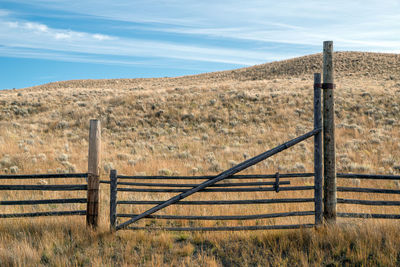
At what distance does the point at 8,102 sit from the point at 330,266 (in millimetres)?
34772

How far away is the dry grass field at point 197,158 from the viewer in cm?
522

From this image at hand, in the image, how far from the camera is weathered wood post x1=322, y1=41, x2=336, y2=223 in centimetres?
596

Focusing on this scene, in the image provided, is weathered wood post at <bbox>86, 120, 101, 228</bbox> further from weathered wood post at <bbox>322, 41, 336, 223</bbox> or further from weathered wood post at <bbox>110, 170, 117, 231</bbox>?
weathered wood post at <bbox>322, 41, 336, 223</bbox>

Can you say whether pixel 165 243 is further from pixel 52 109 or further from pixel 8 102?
pixel 8 102

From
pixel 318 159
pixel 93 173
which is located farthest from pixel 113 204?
pixel 318 159

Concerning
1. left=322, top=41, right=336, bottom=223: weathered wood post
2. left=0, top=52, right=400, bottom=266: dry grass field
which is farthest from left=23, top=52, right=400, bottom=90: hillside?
left=322, top=41, right=336, bottom=223: weathered wood post

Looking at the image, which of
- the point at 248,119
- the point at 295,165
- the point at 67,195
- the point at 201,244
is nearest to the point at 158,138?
the point at 248,119

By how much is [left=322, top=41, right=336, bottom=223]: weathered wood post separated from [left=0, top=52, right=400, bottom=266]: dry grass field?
1.55ft

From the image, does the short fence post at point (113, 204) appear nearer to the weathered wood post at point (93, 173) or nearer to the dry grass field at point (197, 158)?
the dry grass field at point (197, 158)

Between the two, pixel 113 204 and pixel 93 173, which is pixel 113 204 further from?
pixel 93 173

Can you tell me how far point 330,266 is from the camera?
490cm

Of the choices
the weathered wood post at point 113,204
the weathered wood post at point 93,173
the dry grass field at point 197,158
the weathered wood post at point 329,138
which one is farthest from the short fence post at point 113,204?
the weathered wood post at point 329,138

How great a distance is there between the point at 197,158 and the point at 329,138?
10201 millimetres

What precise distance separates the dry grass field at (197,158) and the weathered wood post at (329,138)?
1.55 ft
